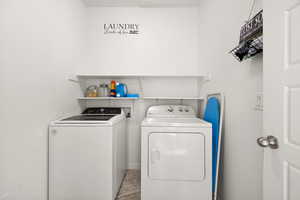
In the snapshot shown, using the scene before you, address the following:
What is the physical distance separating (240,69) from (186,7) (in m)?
1.83

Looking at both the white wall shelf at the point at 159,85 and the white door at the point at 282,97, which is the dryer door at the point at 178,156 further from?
the white wall shelf at the point at 159,85

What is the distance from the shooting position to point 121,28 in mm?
2773

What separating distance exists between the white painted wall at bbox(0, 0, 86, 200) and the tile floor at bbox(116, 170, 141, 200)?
90cm

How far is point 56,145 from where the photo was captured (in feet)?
5.70

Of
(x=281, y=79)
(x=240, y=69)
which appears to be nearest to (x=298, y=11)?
(x=281, y=79)

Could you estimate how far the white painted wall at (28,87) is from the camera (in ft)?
4.13

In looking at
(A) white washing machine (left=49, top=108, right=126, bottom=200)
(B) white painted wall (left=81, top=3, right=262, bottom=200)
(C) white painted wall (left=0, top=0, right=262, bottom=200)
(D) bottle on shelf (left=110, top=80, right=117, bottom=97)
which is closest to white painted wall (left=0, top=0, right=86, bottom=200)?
(C) white painted wall (left=0, top=0, right=262, bottom=200)

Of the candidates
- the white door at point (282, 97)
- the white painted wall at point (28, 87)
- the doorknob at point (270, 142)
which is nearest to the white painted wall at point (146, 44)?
the white painted wall at point (28, 87)

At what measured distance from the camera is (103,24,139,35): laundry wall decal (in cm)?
277

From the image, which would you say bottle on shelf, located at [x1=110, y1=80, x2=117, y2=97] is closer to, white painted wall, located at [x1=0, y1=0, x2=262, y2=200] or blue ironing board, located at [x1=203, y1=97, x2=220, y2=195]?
white painted wall, located at [x1=0, y1=0, x2=262, y2=200]

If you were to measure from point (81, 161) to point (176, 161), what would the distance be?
1017 millimetres

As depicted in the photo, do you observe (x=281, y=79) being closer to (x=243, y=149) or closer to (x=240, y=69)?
(x=240, y=69)

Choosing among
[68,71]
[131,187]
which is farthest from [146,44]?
[131,187]

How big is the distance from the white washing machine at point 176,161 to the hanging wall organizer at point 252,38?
835mm
